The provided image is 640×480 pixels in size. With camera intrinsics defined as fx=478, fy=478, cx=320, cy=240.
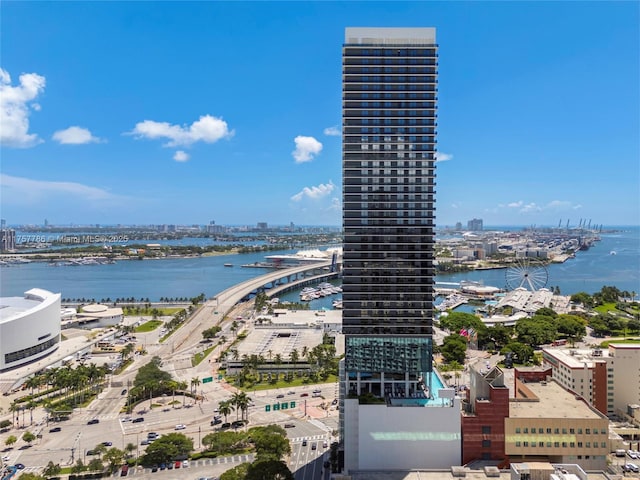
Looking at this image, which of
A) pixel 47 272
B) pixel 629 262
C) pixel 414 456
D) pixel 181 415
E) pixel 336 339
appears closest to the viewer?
pixel 414 456

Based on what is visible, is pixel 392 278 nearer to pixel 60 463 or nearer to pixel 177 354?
pixel 60 463

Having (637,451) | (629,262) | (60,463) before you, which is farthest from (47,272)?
(629,262)

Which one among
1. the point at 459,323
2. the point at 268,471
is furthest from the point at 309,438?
the point at 459,323

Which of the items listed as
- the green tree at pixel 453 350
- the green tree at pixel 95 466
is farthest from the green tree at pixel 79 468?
the green tree at pixel 453 350

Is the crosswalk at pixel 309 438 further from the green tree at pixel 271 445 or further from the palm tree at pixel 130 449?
the palm tree at pixel 130 449

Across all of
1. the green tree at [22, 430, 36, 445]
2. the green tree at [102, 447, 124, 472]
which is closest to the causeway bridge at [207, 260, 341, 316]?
the green tree at [22, 430, 36, 445]

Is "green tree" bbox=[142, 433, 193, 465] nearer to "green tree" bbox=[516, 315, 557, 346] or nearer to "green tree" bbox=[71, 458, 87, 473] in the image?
"green tree" bbox=[71, 458, 87, 473]

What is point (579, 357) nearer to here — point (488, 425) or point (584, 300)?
point (488, 425)

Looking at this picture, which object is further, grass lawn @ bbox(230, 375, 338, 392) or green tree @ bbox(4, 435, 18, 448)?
grass lawn @ bbox(230, 375, 338, 392)
